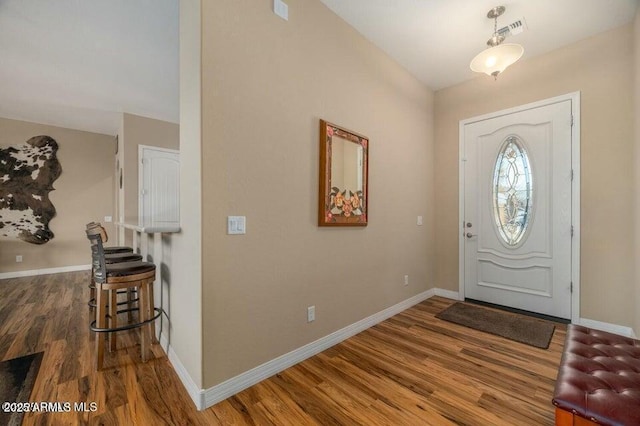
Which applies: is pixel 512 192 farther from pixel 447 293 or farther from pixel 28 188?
pixel 28 188

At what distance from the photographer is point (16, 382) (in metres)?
1.77

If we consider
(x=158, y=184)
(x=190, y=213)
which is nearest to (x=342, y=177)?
(x=190, y=213)

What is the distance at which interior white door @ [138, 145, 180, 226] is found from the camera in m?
4.43

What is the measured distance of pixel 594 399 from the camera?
42.1 inches

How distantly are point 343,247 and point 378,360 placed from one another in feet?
3.14

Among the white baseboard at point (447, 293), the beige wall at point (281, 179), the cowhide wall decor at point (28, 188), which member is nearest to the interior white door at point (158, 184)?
the cowhide wall decor at point (28, 188)

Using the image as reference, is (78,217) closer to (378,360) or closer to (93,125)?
(93,125)

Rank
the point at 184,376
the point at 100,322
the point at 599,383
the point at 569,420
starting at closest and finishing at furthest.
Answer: the point at 569,420 → the point at 599,383 → the point at 184,376 → the point at 100,322

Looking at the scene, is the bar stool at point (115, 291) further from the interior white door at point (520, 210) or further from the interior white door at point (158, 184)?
the interior white door at point (520, 210)

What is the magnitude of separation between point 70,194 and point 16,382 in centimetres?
464

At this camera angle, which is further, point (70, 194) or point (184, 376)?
point (70, 194)

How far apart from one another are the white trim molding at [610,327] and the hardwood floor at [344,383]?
0.75ft

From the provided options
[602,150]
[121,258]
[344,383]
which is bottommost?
[344,383]

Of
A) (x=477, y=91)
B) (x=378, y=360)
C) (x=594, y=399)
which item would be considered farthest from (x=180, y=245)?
(x=477, y=91)
